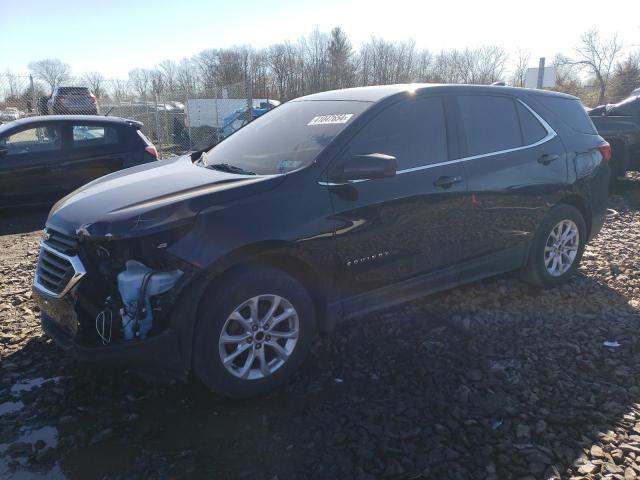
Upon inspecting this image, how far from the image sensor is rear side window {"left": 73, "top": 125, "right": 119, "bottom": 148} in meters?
7.93

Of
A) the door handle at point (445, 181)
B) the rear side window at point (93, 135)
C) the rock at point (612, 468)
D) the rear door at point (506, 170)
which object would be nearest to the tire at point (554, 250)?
the rear door at point (506, 170)

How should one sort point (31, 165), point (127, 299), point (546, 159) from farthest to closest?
point (31, 165), point (546, 159), point (127, 299)

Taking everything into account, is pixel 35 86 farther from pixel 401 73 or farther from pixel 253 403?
pixel 401 73

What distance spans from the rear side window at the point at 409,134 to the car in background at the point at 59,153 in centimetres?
573

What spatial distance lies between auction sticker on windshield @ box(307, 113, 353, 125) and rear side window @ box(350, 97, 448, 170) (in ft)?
0.55

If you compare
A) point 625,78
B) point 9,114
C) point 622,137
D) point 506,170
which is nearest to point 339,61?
point 625,78

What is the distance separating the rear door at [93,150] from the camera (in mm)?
7867

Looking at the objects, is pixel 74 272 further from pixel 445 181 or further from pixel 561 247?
pixel 561 247

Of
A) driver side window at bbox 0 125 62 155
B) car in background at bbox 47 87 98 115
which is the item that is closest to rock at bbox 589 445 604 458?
driver side window at bbox 0 125 62 155

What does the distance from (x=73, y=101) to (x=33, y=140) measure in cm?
1150

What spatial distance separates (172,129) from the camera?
20.6 metres

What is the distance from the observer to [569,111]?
479 centimetres

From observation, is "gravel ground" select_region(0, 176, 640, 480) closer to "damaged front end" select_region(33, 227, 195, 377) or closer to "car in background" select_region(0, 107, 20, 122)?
"damaged front end" select_region(33, 227, 195, 377)

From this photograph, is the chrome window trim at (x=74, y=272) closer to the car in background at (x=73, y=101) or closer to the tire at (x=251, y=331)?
the tire at (x=251, y=331)
